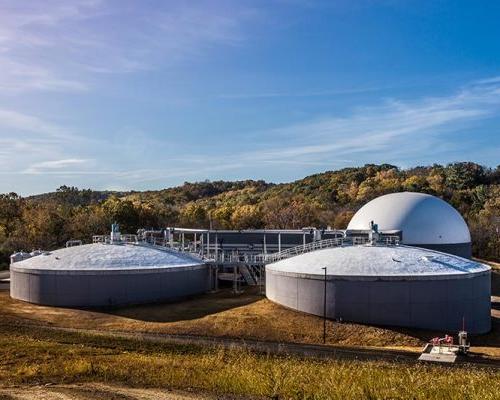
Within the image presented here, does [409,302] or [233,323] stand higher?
[409,302]

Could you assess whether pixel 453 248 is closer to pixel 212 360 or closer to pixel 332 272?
pixel 332 272

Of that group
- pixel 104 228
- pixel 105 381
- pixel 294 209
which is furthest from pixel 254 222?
pixel 105 381

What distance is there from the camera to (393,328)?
37781 mm

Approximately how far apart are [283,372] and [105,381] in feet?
16.4

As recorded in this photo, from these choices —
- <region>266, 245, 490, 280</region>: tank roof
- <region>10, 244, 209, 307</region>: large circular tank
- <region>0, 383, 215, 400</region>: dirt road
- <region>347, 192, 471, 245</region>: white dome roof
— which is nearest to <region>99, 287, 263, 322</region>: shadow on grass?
<region>10, 244, 209, 307</region>: large circular tank

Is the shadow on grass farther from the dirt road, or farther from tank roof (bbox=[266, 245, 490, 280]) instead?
the dirt road

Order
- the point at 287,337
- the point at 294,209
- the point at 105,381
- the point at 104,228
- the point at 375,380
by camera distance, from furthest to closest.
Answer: the point at 294,209, the point at 104,228, the point at 287,337, the point at 105,381, the point at 375,380

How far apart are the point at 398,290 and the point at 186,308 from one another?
16768 mm

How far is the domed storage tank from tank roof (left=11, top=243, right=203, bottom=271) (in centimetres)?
2031

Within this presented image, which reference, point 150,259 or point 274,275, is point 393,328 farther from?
point 150,259

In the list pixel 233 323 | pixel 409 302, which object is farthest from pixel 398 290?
pixel 233 323

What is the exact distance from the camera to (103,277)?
1825 inches

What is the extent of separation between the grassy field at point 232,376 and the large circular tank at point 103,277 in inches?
847

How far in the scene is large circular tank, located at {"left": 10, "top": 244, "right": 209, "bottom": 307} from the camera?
46.2 metres
